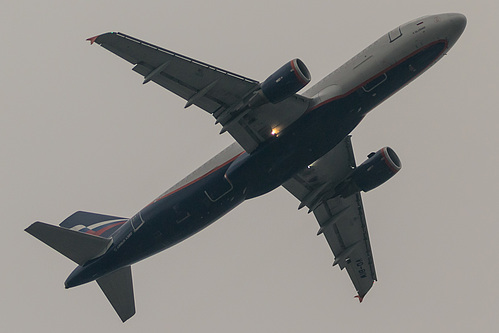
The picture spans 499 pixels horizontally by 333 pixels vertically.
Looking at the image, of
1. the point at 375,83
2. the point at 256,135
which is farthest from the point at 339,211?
the point at 375,83

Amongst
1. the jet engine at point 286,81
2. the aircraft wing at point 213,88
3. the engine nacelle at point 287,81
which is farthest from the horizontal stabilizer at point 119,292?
the engine nacelle at point 287,81

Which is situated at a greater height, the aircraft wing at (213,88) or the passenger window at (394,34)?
the aircraft wing at (213,88)

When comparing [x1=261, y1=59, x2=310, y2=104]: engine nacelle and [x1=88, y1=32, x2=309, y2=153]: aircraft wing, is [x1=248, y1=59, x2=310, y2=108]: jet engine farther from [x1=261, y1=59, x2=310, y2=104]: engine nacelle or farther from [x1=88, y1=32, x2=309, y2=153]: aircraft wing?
[x1=88, y1=32, x2=309, y2=153]: aircraft wing

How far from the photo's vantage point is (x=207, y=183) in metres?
46.2

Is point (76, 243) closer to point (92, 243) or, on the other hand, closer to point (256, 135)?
point (92, 243)

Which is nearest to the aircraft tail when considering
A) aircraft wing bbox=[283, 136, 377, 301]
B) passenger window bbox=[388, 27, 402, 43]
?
aircraft wing bbox=[283, 136, 377, 301]

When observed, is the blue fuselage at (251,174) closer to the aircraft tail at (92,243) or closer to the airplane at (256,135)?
the airplane at (256,135)

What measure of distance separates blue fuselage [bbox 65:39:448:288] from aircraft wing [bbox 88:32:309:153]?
2.71 ft

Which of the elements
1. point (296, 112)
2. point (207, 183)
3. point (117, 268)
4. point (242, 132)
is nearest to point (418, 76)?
point (296, 112)

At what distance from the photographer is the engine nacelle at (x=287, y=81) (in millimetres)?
41281

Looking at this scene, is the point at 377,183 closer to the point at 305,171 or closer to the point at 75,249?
the point at 305,171

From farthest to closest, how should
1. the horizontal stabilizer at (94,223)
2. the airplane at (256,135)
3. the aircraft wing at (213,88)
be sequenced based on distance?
the horizontal stabilizer at (94,223)
the airplane at (256,135)
the aircraft wing at (213,88)

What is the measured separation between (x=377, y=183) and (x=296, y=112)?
818cm

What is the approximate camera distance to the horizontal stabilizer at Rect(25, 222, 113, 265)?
4694 centimetres
